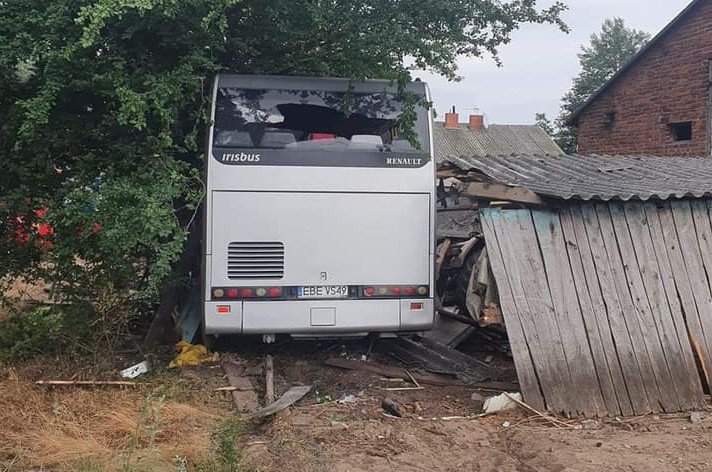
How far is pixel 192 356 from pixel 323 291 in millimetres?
1739

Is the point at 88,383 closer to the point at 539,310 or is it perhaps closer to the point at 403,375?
the point at 403,375

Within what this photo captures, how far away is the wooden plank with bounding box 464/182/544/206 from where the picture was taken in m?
6.94

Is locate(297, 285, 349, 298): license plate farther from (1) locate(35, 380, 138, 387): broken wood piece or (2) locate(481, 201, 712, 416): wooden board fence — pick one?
(1) locate(35, 380, 138, 387): broken wood piece

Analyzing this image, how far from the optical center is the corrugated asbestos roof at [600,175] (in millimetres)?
7070

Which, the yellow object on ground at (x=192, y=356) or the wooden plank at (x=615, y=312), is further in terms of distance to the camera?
the yellow object on ground at (x=192, y=356)

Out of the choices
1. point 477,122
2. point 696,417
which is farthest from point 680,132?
point 477,122

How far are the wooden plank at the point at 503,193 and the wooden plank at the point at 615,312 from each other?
0.61 meters

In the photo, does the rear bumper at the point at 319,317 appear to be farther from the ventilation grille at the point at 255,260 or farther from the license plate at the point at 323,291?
the ventilation grille at the point at 255,260

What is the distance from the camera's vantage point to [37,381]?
6676 millimetres

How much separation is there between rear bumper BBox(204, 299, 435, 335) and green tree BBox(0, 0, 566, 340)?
2.77 ft

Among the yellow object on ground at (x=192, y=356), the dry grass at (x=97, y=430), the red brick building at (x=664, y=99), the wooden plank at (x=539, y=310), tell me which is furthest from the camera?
the red brick building at (x=664, y=99)

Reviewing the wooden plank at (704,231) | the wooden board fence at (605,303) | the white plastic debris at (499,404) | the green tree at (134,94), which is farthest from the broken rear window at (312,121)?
the wooden plank at (704,231)

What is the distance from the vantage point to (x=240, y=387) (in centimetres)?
696

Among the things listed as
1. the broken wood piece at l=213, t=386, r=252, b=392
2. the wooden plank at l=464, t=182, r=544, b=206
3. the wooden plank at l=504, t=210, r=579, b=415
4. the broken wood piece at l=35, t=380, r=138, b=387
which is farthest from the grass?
the wooden plank at l=464, t=182, r=544, b=206
